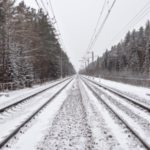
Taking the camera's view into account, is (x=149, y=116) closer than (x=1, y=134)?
No

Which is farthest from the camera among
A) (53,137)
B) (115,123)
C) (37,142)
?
(115,123)

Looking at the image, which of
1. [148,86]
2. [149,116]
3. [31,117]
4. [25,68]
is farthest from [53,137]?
[25,68]

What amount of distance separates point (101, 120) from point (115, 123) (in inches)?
21.7

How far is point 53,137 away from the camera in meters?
3.58

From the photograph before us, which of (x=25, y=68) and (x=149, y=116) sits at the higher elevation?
(x=25, y=68)

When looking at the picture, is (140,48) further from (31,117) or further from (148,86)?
(31,117)

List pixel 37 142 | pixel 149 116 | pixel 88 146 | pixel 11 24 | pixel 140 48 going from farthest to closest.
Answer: pixel 140 48 < pixel 11 24 < pixel 149 116 < pixel 37 142 < pixel 88 146

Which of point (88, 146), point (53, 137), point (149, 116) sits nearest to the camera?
point (88, 146)

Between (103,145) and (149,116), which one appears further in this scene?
(149,116)

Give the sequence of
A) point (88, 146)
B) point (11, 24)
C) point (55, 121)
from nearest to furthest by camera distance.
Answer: point (88, 146)
point (55, 121)
point (11, 24)

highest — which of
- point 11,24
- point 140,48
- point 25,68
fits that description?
point 140,48

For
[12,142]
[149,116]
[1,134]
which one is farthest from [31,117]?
[149,116]

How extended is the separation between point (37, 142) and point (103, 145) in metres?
1.70

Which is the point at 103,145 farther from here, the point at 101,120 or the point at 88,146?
the point at 101,120
